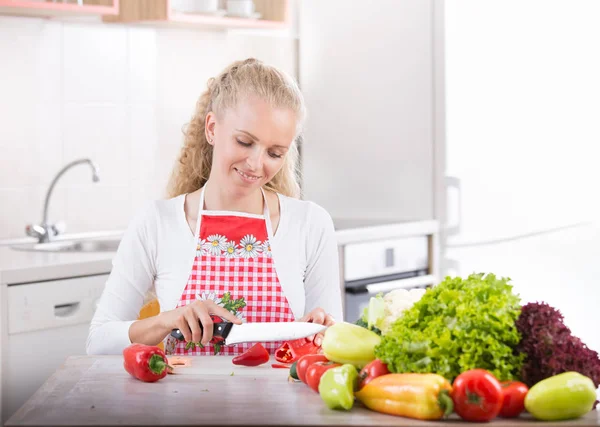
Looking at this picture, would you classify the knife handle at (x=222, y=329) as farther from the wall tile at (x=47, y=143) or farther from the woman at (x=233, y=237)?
the wall tile at (x=47, y=143)

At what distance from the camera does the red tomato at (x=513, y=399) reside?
4.48 feet

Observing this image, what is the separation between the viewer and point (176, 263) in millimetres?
2131

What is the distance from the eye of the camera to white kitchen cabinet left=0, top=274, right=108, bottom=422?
2762 millimetres

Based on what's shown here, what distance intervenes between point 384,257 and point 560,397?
237 centimetres

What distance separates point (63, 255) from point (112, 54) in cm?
95

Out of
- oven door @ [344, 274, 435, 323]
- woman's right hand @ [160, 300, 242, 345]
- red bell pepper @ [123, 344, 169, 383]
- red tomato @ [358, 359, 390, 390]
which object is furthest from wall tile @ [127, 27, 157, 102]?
red tomato @ [358, 359, 390, 390]

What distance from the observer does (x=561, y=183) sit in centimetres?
384

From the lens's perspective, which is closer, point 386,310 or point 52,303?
point 386,310

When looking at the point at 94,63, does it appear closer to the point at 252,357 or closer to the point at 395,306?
the point at 252,357

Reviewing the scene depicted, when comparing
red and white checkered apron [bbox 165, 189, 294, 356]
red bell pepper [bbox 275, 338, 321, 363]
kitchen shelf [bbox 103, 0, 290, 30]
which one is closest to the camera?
red bell pepper [bbox 275, 338, 321, 363]

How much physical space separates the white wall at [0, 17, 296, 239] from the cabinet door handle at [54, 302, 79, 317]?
586mm

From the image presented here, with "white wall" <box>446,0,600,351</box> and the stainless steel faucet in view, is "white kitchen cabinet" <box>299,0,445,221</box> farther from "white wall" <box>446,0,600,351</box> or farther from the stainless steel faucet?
the stainless steel faucet

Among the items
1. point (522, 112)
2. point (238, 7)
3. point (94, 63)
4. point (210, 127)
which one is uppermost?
point (238, 7)

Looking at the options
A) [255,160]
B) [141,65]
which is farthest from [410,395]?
[141,65]
